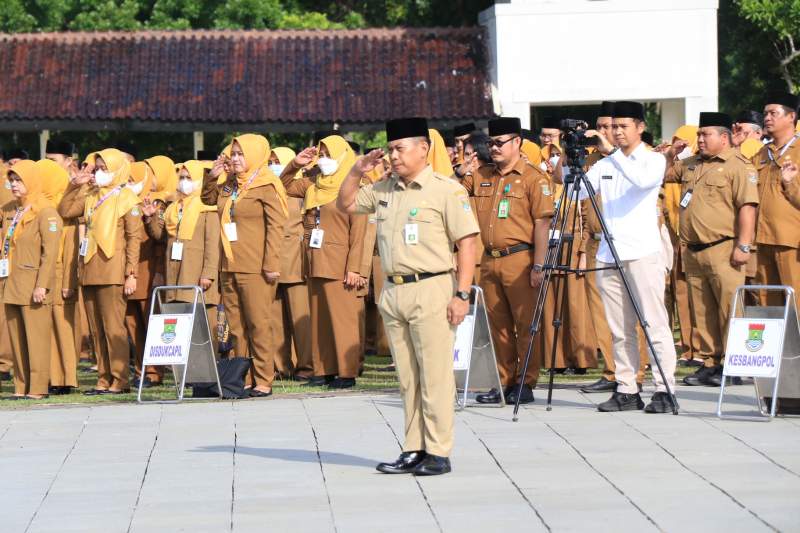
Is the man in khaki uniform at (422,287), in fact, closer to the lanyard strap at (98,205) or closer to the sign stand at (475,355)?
the sign stand at (475,355)

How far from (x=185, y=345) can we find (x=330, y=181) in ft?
7.12

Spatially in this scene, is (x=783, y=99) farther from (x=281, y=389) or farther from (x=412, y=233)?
(x=281, y=389)

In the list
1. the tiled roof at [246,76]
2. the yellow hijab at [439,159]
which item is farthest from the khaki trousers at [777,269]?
the tiled roof at [246,76]

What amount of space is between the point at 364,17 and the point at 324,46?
17.9 feet

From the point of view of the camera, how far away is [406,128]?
9.05 meters

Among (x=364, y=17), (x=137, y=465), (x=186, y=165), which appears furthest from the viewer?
(x=364, y=17)

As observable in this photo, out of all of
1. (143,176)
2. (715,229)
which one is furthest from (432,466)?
(143,176)

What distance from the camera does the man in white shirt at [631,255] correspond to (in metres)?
11.2

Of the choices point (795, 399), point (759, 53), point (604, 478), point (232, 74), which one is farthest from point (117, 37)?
point (604, 478)

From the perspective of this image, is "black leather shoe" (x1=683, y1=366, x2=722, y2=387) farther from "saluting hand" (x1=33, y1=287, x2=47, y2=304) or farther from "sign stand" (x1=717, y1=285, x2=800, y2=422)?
"saluting hand" (x1=33, y1=287, x2=47, y2=304)

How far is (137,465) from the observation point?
9555 millimetres

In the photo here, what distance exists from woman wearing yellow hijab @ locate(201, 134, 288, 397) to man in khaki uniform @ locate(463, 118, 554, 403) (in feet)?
6.80

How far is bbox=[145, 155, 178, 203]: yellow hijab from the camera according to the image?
1565 centimetres

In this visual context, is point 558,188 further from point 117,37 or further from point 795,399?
point 117,37
